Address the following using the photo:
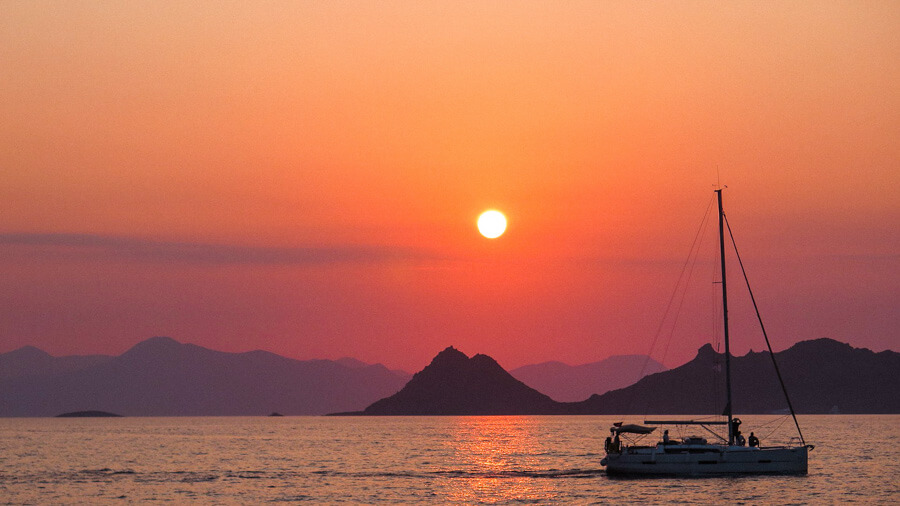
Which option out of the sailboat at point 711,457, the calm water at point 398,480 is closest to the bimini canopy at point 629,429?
the sailboat at point 711,457

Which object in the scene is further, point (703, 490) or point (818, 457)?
point (818, 457)

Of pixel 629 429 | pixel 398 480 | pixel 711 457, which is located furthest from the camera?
pixel 398 480

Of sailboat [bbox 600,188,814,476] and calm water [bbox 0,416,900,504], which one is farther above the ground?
sailboat [bbox 600,188,814,476]

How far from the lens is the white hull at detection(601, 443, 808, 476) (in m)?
87.1

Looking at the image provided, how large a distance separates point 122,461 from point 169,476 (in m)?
29.6

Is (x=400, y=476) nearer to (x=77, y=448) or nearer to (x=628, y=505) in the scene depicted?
(x=628, y=505)

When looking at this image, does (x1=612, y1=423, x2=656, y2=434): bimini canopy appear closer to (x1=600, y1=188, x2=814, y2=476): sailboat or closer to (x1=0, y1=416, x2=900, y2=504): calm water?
(x1=600, y1=188, x2=814, y2=476): sailboat

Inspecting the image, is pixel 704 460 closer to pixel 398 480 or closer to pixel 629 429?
pixel 629 429

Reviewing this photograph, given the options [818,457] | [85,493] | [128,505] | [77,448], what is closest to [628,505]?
[128,505]

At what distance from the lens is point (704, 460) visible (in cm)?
8756

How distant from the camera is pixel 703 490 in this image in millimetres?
85750

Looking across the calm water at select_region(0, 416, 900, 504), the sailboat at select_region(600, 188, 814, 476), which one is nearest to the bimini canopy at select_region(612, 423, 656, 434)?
the sailboat at select_region(600, 188, 814, 476)

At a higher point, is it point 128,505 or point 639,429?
point 639,429

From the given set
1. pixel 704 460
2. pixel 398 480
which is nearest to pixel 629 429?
pixel 704 460
